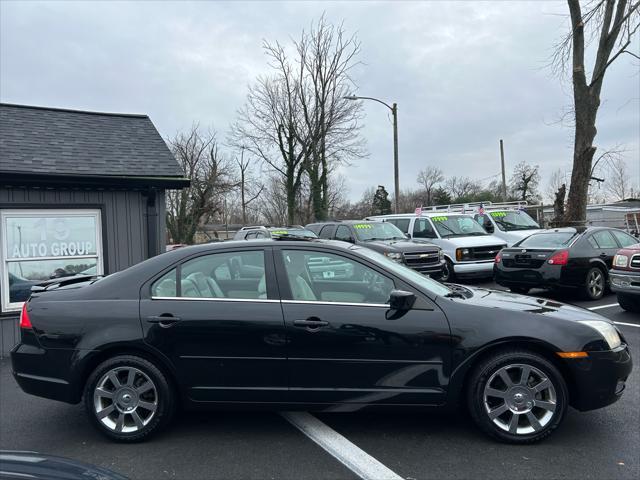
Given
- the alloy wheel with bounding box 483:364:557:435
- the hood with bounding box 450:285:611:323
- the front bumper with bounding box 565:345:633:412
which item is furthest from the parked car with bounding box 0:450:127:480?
the front bumper with bounding box 565:345:633:412

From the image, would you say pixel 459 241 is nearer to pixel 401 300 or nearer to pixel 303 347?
pixel 401 300

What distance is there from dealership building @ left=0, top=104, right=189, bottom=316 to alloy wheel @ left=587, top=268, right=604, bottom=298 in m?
7.80

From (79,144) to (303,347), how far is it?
6.50 metres

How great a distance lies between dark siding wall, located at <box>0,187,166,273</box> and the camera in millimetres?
7258

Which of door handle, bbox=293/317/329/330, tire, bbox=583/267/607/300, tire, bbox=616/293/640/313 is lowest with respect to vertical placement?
tire, bbox=616/293/640/313

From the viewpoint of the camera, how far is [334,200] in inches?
1794

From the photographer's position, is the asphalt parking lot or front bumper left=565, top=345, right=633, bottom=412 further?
front bumper left=565, top=345, right=633, bottom=412

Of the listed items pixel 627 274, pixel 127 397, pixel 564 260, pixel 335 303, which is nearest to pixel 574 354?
pixel 335 303

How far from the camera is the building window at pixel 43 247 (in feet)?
22.9

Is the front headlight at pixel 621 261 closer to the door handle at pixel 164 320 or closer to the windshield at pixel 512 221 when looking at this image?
the windshield at pixel 512 221

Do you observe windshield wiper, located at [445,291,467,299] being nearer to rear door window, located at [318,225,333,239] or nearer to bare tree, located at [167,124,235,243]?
rear door window, located at [318,225,333,239]

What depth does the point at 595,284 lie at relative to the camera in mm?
9578

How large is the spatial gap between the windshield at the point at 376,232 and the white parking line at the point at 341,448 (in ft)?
26.2

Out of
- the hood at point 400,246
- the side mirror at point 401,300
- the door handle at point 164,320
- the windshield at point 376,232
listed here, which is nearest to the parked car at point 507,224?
the windshield at point 376,232
